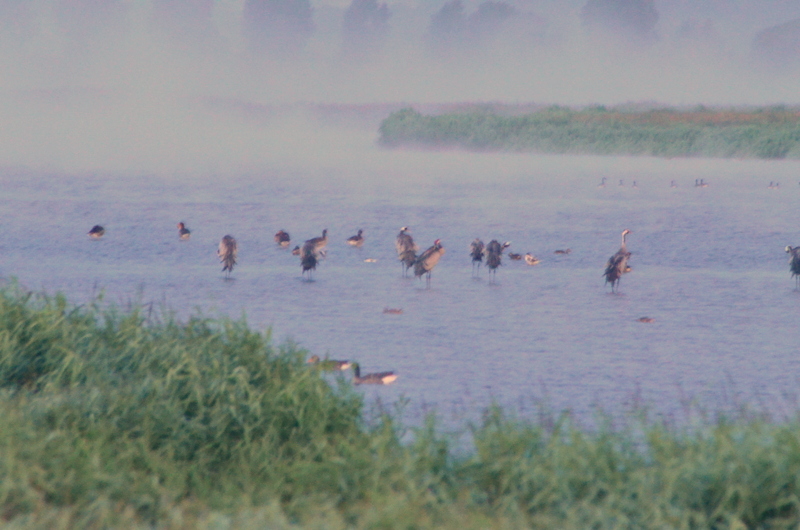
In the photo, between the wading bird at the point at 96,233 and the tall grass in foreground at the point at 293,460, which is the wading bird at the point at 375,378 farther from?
the wading bird at the point at 96,233

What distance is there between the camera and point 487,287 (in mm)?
18172

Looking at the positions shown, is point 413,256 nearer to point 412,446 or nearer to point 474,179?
point 412,446

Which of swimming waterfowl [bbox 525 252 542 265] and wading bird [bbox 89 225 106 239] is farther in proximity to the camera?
wading bird [bbox 89 225 106 239]

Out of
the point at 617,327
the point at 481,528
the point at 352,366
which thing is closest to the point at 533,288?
the point at 617,327

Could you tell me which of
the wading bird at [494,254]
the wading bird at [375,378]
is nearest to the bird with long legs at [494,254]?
the wading bird at [494,254]

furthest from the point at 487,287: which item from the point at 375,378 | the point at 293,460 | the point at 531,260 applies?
the point at 293,460

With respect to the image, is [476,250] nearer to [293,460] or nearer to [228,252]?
[228,252]

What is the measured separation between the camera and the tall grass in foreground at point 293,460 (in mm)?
6125

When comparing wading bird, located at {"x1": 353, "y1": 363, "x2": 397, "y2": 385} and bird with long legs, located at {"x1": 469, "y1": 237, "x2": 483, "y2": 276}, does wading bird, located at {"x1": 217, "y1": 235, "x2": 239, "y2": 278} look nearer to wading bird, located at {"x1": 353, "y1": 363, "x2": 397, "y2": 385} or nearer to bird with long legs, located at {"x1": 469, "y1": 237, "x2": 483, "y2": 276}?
bird with long legs, located at {"x1": 469, "y1": 237, "x2": 483, "y2": 276}

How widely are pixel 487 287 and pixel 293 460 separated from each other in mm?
10970

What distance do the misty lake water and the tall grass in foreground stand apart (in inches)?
43.9

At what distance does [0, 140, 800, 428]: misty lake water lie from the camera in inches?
432

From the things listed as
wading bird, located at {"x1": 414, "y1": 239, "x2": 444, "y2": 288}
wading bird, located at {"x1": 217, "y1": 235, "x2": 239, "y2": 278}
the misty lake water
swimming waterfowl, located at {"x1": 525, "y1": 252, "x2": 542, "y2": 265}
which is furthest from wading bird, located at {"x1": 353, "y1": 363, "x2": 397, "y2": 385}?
swimming waterfowl, located at {"x1": 525, "y1": 252, "x2": 542, "y2": 265}

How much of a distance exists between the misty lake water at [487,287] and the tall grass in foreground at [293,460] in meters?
1.12
